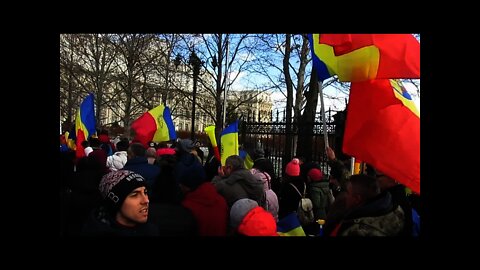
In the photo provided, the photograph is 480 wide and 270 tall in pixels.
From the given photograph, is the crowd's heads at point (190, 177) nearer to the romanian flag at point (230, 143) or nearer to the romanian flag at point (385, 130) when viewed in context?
the romanian flag at point (385, 130)

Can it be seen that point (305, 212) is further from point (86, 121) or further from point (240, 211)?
point (86, 121)

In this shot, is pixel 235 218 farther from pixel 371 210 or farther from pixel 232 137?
pixel 232 137

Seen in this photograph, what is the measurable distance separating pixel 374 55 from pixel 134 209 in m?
2.41

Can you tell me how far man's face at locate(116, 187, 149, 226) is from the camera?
2.56 metres

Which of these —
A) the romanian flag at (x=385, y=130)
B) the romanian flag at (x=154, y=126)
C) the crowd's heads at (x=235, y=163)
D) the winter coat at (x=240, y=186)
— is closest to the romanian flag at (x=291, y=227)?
the romanian flag at (x=385, y=130)

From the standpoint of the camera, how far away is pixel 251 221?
Answer: 284 cm

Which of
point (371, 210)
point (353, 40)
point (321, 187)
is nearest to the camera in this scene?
point (371, 210)

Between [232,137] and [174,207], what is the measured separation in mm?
4271

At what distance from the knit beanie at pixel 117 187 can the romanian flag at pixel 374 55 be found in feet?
6.65

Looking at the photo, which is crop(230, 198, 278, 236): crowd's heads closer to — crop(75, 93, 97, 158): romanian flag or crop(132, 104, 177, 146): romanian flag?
crop(75, 93, 97, 158): romanian flag

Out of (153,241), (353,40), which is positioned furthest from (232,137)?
(153,241)

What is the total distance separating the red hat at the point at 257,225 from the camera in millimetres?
2773

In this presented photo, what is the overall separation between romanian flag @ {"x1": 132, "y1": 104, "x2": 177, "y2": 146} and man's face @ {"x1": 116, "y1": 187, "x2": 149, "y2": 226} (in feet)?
22.9

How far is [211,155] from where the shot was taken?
10203 mm
